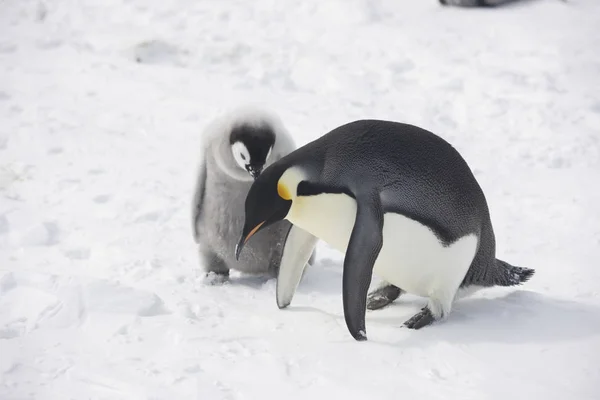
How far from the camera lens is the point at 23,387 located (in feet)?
6.00

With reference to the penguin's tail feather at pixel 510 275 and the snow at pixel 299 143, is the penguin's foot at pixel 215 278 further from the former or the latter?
the penguin's tail feather at pixel 510 275

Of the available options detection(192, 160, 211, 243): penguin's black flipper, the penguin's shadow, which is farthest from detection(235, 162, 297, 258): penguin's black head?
detection(192, 160, 211, 243): penguin's black flipper

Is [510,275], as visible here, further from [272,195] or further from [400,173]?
[272,195]

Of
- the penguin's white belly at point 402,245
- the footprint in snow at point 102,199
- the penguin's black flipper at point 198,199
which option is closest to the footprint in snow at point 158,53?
the footprint in snow at point 102,199

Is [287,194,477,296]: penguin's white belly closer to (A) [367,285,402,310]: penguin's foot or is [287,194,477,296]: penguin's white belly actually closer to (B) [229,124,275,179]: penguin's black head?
(A) [367,285,402,310]: penguin's foot

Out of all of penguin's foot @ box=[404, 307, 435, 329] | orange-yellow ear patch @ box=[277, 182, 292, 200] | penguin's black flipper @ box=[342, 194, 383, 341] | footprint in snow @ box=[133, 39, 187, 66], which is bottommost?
penguin's foot @ box=[404, 307, 435, 329]

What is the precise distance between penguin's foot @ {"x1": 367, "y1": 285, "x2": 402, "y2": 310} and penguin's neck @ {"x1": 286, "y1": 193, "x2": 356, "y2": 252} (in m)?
0.34

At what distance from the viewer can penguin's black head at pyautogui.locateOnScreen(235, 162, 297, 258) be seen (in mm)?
2250

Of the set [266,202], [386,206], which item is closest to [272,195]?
[266,202]

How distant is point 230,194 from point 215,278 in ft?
1.14

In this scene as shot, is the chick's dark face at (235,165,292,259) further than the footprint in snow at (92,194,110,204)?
No

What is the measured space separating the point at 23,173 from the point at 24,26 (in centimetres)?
241

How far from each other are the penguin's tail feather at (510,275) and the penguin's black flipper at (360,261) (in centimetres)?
70

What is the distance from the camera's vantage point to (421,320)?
233 centimetres
